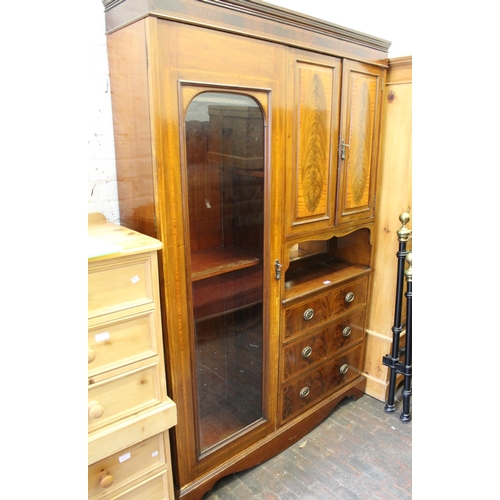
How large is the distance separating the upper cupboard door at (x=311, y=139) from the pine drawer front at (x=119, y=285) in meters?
0.67

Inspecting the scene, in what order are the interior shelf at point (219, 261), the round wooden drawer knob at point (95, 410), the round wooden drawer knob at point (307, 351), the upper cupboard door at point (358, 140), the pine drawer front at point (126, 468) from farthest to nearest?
the round wooden drawer knob at point (307, 351)
the upper cupboard door at point (358, 140)
the interior shelf at point (219, 261)
the pine drawer front at point (126, 468)
the round wooden drawer knob at point (95, 410)

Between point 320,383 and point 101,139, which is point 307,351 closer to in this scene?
point 320,383

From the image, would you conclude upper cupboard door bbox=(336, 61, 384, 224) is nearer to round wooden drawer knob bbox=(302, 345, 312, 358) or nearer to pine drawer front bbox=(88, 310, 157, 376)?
round wooden drawer knob bbox=(302, 345, 312, 358)

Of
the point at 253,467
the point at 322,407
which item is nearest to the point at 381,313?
the point at 322,407

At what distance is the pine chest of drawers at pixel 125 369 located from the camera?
118cm

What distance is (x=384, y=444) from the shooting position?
1974 millimetres

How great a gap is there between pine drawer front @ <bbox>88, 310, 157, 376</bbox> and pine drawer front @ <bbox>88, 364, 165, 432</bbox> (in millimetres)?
46

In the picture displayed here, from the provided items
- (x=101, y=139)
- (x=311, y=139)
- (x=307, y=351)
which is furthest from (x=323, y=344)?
(x=101, y=139)

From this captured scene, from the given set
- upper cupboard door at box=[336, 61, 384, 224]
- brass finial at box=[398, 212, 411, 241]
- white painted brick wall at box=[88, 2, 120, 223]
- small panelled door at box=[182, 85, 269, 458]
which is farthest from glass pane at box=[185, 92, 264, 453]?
brass finial at box=[398, 212, 411, 241]

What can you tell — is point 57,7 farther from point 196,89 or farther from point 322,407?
point 322,407

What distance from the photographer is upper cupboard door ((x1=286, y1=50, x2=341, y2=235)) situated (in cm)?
158

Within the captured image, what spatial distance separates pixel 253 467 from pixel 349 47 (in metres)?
1.92

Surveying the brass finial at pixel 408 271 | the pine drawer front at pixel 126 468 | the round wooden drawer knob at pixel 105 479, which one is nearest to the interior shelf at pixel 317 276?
the brass finial at pixel 408 271

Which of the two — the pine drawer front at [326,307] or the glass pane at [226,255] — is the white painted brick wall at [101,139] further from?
the pine drawer front at [326,307]
